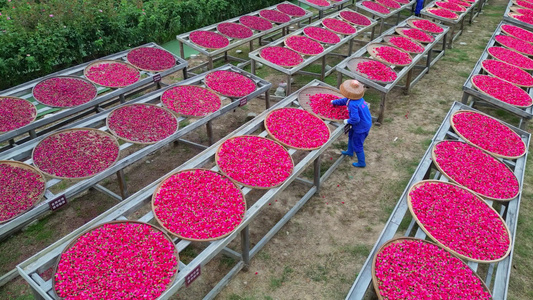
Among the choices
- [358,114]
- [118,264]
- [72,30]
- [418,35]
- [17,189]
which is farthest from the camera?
[418,35]

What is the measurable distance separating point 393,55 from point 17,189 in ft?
25.5

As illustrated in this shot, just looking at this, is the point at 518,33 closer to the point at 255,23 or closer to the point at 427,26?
the point at 427,26

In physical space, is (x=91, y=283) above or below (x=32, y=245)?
above

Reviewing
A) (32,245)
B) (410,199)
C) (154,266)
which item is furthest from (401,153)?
(32,245)

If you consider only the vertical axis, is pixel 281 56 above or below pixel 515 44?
above

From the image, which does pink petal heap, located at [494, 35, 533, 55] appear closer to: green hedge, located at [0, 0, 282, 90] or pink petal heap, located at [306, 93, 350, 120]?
pink petal heap, located at [306, 93, 350, 120]

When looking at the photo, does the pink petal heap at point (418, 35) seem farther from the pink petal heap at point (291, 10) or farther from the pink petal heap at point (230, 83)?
the pink petal heap at point (230, 83)

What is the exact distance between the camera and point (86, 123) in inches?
233

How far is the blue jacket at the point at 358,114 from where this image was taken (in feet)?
20.5

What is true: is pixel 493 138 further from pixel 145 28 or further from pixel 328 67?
pixel 145 28

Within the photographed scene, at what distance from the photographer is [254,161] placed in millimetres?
5195

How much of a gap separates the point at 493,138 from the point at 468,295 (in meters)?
3.30

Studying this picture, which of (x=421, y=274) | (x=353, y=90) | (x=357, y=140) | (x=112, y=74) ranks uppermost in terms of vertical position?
(x=353, y=90)

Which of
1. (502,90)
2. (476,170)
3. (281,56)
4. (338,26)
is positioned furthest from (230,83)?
(502,90)
